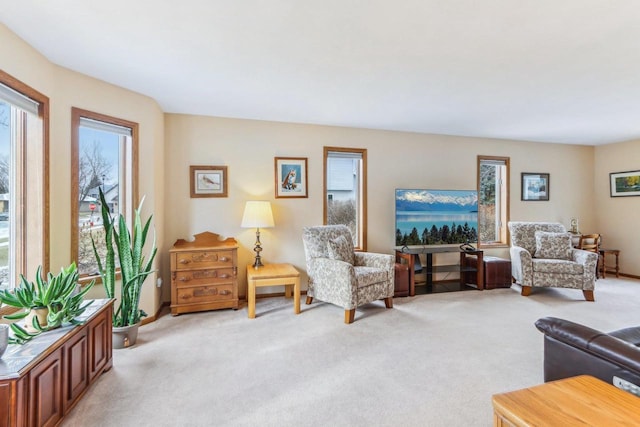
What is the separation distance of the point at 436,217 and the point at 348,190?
1.43 meters

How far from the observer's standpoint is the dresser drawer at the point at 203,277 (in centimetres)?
342

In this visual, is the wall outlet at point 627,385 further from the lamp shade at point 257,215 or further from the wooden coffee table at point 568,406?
the lamp shade at point 257,215

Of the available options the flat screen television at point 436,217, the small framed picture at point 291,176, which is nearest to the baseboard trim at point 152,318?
the small framed picture at point 291,176

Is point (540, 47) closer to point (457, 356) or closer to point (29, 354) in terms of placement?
point (457, 356)

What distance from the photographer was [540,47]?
7.32 ft

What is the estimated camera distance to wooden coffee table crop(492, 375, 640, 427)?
1.04 meters

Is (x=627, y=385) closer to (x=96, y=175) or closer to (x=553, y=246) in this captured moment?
(x=553, y=246)

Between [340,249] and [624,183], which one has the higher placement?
[624,183]

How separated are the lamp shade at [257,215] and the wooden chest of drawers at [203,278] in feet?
1.10

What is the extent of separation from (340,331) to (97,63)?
125 inches

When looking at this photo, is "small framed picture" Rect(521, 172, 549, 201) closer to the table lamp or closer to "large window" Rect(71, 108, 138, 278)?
the table lamp

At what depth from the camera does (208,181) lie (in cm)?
396

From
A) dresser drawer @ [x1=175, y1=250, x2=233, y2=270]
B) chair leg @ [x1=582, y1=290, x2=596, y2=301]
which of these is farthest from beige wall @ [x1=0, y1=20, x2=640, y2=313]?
chair leg @ [x1=582, y1=290, x2=596, y2=301]

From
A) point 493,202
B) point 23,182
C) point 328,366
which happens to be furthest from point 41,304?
point 493,202
